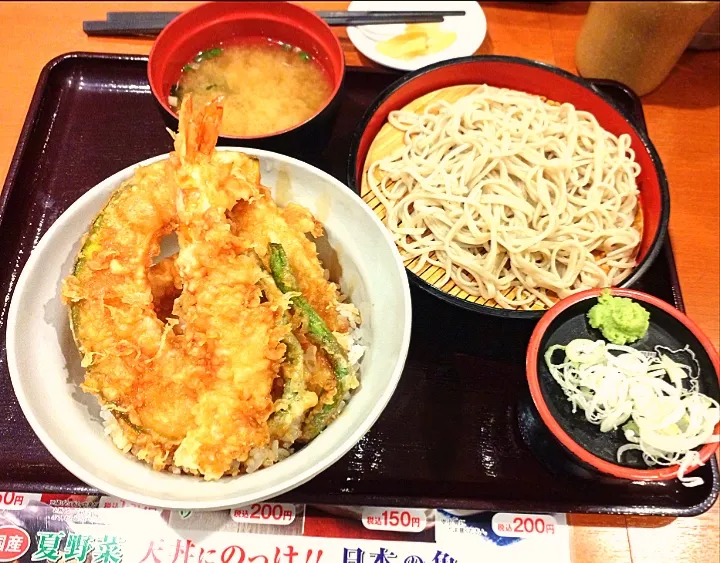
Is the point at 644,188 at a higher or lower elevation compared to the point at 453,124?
lower

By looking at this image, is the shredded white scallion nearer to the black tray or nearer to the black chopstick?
the black tray

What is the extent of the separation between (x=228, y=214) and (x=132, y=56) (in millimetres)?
1135

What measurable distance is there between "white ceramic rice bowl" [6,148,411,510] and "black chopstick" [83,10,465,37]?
1.16 metres

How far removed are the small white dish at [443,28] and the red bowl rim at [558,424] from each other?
1.26 metres

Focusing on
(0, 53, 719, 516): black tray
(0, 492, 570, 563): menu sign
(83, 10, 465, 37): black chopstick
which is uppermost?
(83, 10, 465, 37): black chopstick

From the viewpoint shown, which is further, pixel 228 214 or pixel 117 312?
pixel 228 214

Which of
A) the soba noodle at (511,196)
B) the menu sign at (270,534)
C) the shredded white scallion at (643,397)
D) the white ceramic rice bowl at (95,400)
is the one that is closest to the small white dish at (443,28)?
the soba noodle at (511,196)

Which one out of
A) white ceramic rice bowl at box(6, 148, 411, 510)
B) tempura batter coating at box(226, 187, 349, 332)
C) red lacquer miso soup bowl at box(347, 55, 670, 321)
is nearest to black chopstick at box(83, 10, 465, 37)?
red lacquer miso soup bowl at box(347, 55, 670, 321)

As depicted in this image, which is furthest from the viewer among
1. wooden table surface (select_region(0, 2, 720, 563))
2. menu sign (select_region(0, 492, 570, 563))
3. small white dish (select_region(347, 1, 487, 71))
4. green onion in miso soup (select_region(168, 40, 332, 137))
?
small white dish (select_region(347, 1, 487, 71))

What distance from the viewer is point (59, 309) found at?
1254mm

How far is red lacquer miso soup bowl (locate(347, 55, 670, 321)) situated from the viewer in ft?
5.61

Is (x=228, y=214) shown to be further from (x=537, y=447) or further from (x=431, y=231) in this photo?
(x=537, y=447)

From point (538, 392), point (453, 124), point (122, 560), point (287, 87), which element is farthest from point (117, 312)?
point (453, 124)

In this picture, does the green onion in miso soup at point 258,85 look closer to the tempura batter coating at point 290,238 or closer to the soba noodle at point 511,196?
the soba noodle at point 511,196
